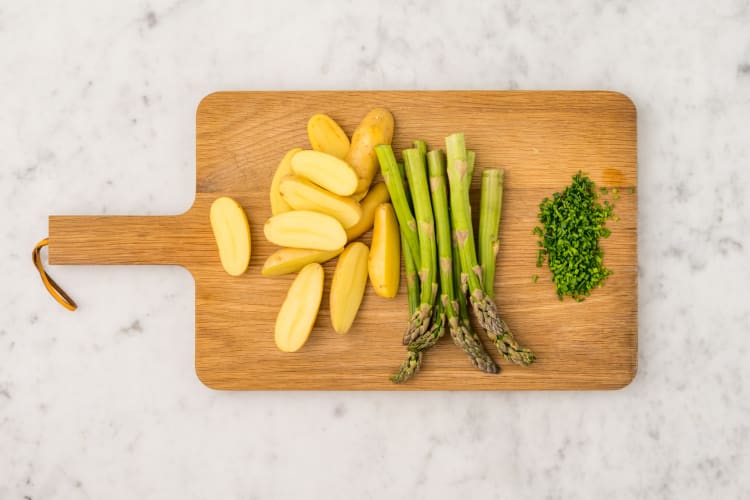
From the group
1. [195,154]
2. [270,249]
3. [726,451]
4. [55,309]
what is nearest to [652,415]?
[726,451]

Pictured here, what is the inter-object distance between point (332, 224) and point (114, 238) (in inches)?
32.6

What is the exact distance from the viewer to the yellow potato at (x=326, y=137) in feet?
7.46

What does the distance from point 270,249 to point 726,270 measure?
67.9 inches

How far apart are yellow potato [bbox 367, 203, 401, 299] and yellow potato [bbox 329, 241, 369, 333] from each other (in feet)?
0.12

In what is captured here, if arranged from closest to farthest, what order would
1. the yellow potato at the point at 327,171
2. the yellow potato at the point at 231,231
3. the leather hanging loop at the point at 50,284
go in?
the yellow potato at the point at 327,171 → the yellow potato at the point at 231,231 → the leather hanging loop at the point at 50,284

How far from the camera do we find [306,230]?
2.20 meters

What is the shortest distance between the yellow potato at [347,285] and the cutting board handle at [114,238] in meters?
0.56

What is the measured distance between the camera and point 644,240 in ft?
7.97

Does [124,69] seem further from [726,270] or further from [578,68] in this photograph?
[726,270]

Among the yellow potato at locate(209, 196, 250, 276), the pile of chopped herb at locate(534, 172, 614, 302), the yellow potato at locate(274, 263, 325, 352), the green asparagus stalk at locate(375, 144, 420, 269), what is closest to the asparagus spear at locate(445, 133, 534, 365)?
the green asparagus stalk at locate(375, 144, 420, 269)

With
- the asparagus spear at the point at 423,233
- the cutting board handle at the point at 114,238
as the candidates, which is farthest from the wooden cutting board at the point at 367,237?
the asparagus spear at the point at 423,233

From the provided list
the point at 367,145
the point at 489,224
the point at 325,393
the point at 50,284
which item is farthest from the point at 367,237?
the point at 50,284

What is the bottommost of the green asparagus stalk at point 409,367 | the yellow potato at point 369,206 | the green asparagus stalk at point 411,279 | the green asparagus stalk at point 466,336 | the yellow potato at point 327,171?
the green asparagus stalk at point 409,367

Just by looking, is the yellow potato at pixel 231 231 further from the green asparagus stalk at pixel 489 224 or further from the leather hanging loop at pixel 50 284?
the green asparagus stalk at pixel 489 224
